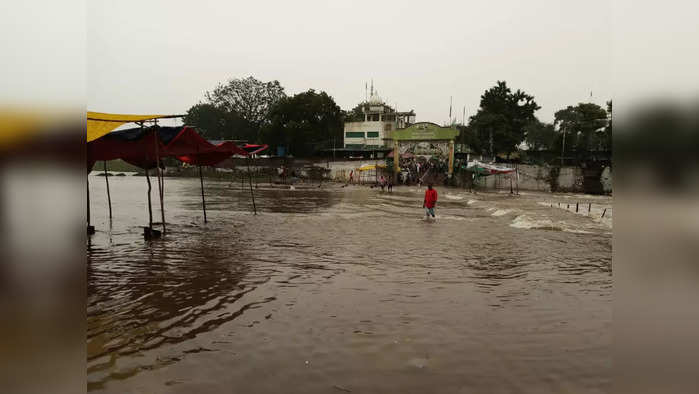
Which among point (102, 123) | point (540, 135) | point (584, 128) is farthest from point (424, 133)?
point (102, 123)

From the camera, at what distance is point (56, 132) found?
172cm

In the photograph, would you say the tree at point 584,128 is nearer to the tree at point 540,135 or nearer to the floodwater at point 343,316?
the tree at point 540,135

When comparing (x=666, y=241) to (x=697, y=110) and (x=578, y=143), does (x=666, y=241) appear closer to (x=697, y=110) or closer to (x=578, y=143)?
(x=697, y=110)

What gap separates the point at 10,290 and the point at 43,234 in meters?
0.25

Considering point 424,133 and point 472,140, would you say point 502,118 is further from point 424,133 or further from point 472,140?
point 424,133

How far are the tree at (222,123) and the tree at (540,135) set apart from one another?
1834 inches

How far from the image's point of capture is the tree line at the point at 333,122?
4775cm

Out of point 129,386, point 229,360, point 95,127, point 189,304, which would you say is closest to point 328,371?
point 229,360

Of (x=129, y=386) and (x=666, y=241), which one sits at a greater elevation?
(x=666, y=241)

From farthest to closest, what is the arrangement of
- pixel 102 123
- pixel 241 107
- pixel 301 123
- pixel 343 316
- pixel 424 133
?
pixel 241 107 < pixel 301 123 < pixel 424 133 < pixel 102 123 < pixel 343 316

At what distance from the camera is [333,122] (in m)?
65.1

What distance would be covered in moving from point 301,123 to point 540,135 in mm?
35726

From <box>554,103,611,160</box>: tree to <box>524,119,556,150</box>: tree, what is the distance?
849 cm

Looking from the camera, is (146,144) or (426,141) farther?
(426,141)
